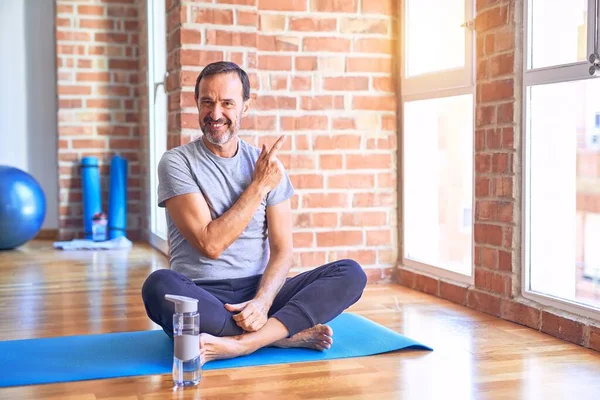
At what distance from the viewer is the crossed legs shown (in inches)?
104

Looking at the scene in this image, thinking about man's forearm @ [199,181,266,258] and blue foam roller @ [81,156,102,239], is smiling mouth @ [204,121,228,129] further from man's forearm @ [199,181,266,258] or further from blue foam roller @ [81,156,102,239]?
blue foam roller @ [81,156,102,239]

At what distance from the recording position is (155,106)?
5.89 meters

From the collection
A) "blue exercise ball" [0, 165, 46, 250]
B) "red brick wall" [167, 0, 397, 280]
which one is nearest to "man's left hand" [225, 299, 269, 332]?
"red brick wall" [167, 0, 397, 280]

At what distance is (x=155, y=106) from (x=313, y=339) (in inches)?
135

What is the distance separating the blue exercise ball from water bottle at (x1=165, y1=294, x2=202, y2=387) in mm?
3432

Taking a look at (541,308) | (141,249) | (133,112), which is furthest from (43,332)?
(133,112)

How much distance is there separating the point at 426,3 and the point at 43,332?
223 cm

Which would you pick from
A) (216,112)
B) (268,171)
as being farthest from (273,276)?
(216,112)

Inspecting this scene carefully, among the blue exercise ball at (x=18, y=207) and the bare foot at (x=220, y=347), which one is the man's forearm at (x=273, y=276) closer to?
the bare foot at (x=220, y=347)

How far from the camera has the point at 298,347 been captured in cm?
285

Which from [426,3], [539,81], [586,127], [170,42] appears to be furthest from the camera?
[170,42]

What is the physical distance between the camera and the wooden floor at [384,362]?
2355 millimetres

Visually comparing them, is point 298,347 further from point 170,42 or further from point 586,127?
point 170,42

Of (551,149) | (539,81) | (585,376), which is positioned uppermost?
(539,81)
